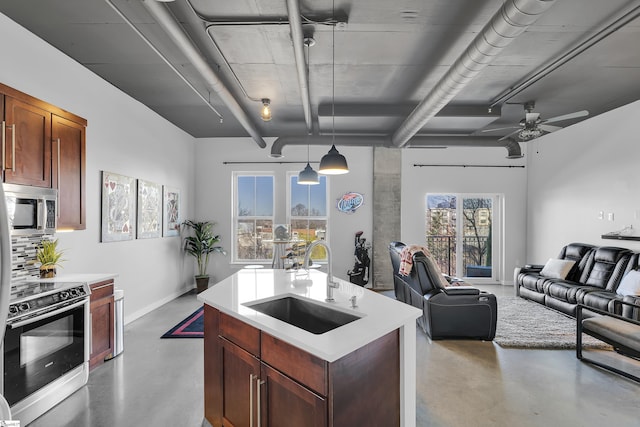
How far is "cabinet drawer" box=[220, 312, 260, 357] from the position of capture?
174 cm

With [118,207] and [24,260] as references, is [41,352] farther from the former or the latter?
[118,207]

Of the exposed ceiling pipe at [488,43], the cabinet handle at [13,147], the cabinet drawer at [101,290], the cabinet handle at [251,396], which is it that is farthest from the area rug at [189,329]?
the exposed ceiling pipe at [488,43]

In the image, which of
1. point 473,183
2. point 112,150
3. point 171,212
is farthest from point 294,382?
point 473,183

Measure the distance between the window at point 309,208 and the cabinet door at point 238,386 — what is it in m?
4.85

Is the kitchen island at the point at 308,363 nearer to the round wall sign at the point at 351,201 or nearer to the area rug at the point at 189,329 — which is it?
the area rug at the point at 189,329

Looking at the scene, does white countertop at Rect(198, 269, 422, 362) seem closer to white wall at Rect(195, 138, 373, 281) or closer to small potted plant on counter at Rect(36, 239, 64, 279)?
small potted plant on counter at Rect(36, 239, 64, 279)

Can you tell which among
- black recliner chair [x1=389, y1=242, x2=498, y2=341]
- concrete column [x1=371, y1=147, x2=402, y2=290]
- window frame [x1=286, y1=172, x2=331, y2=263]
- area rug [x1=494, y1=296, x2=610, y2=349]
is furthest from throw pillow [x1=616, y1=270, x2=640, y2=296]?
window frame [x1=286, y1=172, x2=331, y2=263]

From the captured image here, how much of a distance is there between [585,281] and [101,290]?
6344mm

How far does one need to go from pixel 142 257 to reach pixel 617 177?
282 inches

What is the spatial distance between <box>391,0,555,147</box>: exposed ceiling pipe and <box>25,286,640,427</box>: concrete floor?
9.24 ft

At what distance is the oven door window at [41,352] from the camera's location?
7.16ft

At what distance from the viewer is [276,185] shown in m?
6.81

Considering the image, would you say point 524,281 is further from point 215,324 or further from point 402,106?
point 215,324

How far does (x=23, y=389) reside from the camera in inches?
88.7
